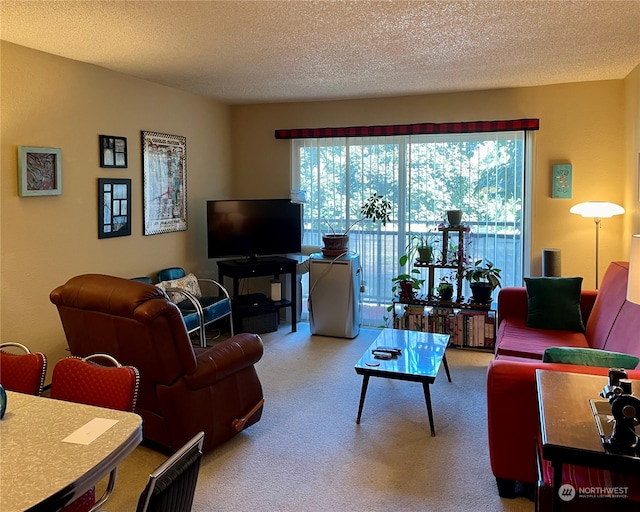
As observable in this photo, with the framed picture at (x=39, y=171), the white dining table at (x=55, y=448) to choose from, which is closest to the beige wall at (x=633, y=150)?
the white dining table at (x=55, y=448)

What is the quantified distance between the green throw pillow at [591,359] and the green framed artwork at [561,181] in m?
2.68

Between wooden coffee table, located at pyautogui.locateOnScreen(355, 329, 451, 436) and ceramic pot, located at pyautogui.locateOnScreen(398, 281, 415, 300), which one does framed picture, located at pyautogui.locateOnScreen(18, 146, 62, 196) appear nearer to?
wooden coffee table, located at pyautogui.locateOnScreen(355, 329, 451, 436)

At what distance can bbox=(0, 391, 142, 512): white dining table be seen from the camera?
53.1 inches

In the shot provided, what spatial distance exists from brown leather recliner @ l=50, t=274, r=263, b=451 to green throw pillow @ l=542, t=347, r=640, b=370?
1.68m

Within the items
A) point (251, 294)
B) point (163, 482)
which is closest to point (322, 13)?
point (163, 482)

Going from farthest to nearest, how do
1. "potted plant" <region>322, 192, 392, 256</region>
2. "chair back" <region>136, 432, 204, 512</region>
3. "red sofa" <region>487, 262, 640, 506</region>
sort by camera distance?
"potted plant" <region>322, 192, 392, 256</region>, "red sofa" <region>487, 262, 640, 506</region>, "chair back" <region>136, 432, 204, 512</region>

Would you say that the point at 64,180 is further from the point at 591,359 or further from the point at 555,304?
the point at 555,304

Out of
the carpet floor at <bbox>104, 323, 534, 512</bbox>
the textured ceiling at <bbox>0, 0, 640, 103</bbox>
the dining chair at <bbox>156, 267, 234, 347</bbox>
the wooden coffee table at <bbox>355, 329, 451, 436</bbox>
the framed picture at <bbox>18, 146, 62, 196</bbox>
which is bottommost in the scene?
the carpet floor at <bbox>104, 323, 534, 512</bbox>

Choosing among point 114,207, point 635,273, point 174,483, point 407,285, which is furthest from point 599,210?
point 174,483

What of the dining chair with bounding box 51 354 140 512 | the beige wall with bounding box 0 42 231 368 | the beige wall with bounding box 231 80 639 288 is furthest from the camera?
the beige wall with bounding box 231 80 639 288

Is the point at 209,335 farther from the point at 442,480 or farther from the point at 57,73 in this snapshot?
the point at 442,480

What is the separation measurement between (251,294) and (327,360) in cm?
148

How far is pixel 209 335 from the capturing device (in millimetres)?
5500

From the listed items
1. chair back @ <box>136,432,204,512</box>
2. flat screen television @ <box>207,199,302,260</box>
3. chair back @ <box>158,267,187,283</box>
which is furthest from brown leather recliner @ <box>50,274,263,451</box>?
flat screen television @ <box>207,199,302,260</box>
